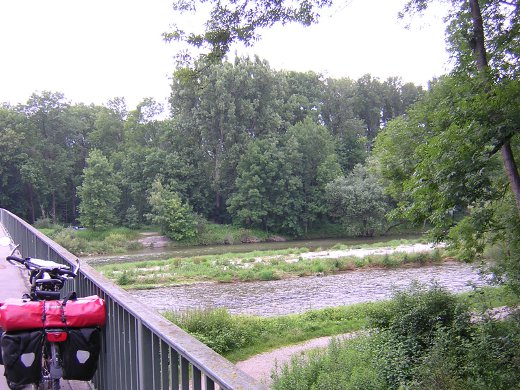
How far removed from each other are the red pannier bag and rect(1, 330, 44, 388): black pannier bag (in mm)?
49

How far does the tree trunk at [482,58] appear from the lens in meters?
8.50

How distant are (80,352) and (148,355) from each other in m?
0.84

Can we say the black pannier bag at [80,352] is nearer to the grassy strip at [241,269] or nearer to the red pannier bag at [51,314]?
the red pannier bag at [51,314]

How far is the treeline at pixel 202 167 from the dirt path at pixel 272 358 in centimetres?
4041

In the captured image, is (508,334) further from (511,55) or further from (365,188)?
(365,188)

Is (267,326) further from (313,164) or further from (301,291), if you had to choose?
(313,164)

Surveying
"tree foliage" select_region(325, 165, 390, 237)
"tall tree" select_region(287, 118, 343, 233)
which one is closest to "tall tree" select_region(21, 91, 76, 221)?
"tall tree" select_region(287, 118, 343, 233)

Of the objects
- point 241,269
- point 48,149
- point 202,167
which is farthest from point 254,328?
point 48,149

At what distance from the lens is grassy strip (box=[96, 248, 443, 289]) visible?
26.5 meters

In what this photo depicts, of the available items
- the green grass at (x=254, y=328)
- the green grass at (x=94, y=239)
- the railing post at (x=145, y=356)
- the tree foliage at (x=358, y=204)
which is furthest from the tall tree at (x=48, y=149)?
the railing post at (x=145, y=356)

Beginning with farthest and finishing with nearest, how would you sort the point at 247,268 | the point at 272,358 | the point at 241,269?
the point at 247,268 → the point at 241,269 → the point at 272,358

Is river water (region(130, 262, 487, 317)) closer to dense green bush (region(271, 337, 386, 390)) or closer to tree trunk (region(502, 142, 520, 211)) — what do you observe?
dense green bush (region(271, 337, 386, 390))

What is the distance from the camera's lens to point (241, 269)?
28578 millimetres

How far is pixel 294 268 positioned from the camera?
94.4 ft
